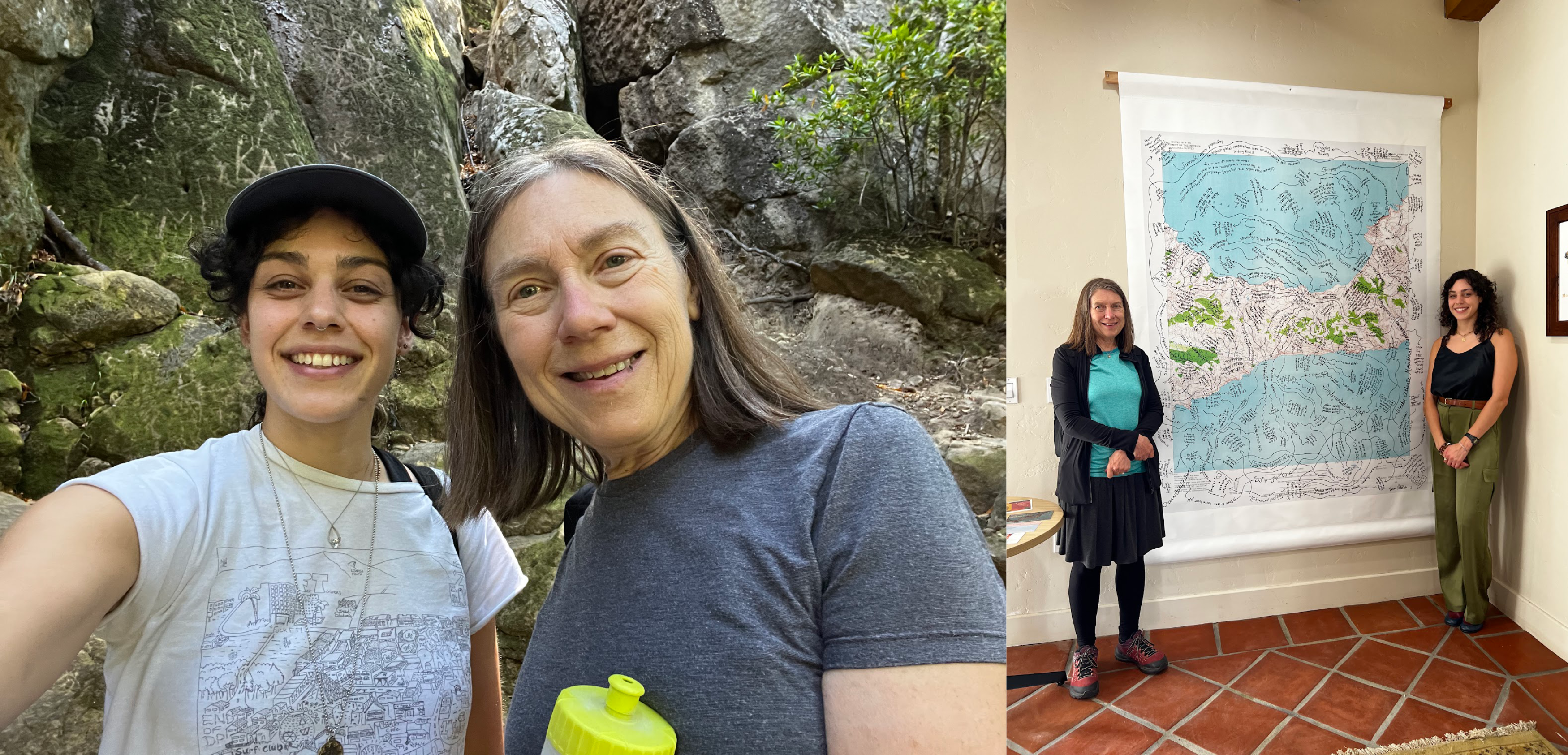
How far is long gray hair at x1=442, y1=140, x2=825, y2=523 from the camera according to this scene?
0.63 metres

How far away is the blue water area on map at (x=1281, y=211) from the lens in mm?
1746

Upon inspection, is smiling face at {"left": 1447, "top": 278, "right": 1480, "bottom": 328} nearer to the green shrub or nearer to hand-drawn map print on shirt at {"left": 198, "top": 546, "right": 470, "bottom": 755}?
the green shrub

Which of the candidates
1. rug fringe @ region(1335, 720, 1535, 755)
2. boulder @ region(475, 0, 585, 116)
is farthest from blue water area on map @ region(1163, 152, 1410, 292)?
boulder @ region(475, 0, 585, 116)

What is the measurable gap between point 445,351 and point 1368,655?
91.6 inches

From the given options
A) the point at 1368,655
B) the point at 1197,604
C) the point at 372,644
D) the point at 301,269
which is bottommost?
the point at 1368,655

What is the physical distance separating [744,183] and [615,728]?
0.61 meters

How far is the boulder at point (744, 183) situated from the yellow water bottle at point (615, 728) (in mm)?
517

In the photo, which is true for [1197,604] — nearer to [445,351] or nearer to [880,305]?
[880,305]

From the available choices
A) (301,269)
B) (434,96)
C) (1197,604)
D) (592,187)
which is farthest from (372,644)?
(1197,604)

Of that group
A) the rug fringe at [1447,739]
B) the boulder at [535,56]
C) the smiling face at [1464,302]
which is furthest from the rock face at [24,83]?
the smiling face at [1464,302]

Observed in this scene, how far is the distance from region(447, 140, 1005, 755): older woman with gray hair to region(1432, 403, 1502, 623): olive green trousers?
2.10 meters

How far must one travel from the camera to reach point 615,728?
573 mm

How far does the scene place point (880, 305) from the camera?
3.26 ft

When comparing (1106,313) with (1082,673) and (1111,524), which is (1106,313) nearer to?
(1111,524)
